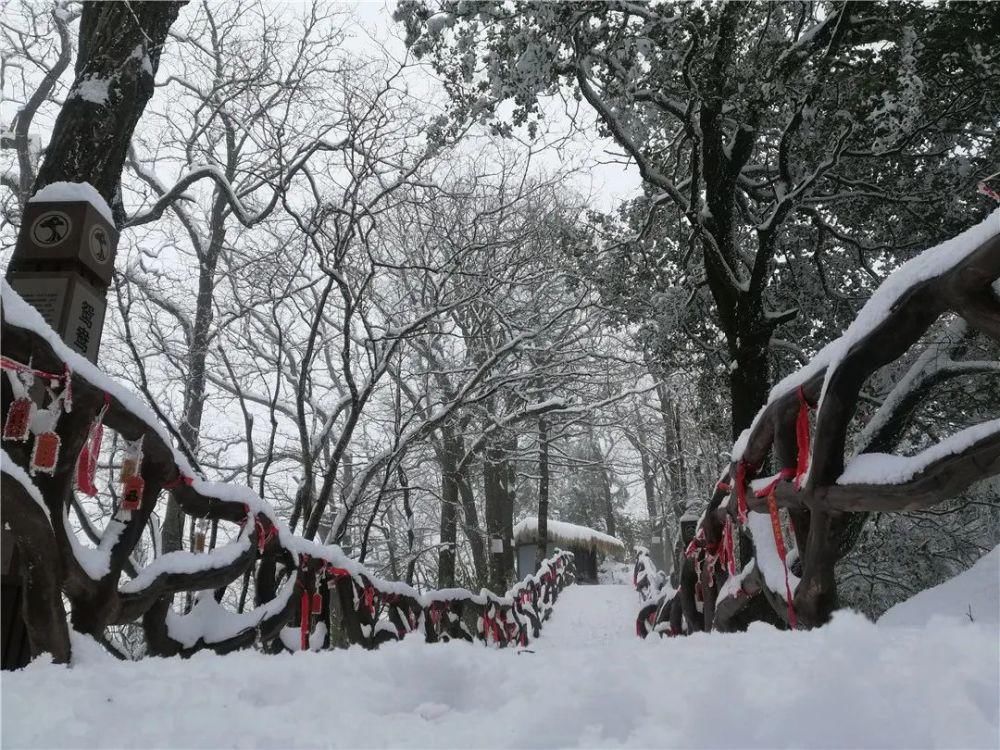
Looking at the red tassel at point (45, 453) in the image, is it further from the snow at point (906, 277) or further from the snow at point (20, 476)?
the snow at point (906, 277)

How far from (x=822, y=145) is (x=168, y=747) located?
7.71 metres

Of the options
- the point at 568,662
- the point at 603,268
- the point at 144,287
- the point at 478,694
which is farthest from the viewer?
the point at 144,287

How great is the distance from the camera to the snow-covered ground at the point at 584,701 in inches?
55.1

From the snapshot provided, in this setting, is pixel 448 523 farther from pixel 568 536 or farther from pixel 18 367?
pixel 18 367

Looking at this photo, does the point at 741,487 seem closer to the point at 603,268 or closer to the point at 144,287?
the point at 603,268

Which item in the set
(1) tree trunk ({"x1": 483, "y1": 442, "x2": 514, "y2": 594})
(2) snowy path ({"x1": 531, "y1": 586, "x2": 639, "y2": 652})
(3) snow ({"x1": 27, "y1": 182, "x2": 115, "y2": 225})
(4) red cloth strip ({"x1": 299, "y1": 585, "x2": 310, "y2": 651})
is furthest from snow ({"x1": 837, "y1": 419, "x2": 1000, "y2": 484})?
(1) tree trunk ({"x1": 483, "y1": 442, "x2": 514, "y2": 594})

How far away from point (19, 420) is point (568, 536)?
93.2 ft

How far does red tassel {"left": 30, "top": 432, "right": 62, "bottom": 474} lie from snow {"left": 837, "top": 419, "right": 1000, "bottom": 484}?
2.86 meters

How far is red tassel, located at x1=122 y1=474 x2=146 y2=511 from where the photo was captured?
284 cm

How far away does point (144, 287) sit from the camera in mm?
10867

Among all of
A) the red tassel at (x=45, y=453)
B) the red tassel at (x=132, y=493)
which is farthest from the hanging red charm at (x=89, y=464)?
the red tassel at (x=45, y=453)

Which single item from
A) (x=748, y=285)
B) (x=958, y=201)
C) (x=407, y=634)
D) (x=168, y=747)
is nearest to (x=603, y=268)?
(x=748, y=285)

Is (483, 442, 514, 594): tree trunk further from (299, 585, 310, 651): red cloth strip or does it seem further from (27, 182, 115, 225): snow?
(27, 182, 115, 225): snow

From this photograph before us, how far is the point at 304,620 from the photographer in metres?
4.31
